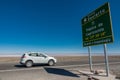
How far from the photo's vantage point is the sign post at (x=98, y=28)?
13802 mm

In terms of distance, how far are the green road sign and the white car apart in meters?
7.66

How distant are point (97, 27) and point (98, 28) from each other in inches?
7.9

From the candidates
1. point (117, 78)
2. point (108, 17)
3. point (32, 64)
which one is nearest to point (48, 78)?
point (117, 78)

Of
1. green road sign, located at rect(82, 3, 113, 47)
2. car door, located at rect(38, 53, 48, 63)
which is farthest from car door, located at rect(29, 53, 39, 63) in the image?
green road sign, located at rect(82, 3, 113, 47)

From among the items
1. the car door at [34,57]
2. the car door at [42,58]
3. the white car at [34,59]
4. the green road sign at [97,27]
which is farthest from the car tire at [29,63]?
the green road sign at [97,27]

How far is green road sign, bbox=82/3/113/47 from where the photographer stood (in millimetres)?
13805

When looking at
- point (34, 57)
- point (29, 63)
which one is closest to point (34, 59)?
point (34, 57)

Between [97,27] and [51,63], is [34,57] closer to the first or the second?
[51,63]

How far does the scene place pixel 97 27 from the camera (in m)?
15.5

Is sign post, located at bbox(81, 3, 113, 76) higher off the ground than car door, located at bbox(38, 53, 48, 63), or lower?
higher

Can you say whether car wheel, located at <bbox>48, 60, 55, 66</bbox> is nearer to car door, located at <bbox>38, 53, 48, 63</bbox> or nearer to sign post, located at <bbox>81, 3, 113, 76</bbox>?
car door, located at <bbox>38, 53, 48, 63</bbox>

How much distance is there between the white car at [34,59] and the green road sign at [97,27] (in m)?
7.66

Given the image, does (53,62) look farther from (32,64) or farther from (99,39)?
(99,39)

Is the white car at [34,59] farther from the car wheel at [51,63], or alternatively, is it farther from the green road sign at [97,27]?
the green road sign at [97,27]
